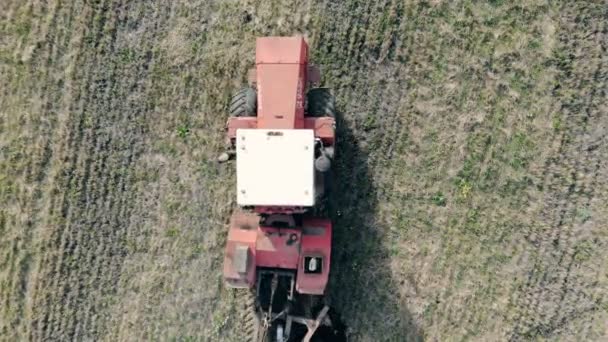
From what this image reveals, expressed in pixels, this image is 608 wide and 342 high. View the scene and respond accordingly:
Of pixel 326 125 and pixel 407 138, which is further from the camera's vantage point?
pixel 407 138

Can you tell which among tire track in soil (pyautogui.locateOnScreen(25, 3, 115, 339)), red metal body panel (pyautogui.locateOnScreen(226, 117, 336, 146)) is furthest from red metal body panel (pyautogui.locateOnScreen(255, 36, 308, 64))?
tire track in soil (pyautogui.locateOnScreen(25, 3, 115, 339))

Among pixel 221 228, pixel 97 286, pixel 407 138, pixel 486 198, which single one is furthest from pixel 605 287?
pixel 97 286

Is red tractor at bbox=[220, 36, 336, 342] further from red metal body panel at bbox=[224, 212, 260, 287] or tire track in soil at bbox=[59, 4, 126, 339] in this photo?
tire track in soil at bbox=[59, 4, 126, 339]

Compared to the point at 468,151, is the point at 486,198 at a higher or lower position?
lower

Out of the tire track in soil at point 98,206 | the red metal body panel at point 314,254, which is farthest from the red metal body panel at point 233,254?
the tire track in soil at point 98,206

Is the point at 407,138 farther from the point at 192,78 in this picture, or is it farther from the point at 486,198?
the point at 192,78

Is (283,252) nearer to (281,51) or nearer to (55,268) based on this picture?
(281,51)
